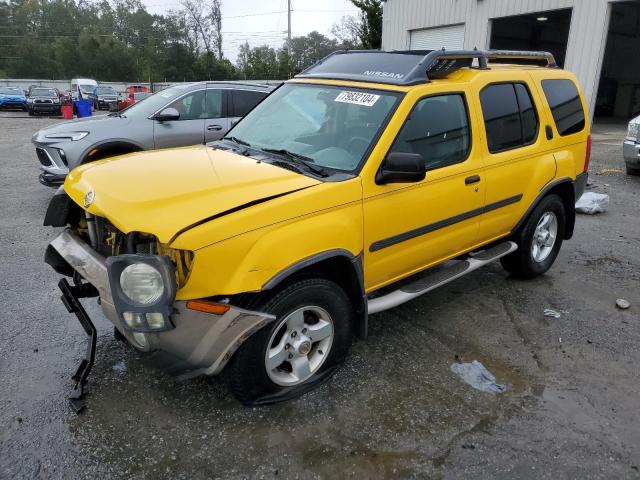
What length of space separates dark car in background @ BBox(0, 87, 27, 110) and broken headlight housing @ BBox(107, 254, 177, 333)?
34.5 metres

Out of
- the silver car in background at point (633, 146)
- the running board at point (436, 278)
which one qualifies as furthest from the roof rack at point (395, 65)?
the silver car in background at point (633, 146)

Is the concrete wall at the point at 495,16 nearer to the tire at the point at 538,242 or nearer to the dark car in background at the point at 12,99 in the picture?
the tire at the point at 538,242

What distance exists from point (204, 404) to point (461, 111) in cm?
270

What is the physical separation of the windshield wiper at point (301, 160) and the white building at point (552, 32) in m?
14.5

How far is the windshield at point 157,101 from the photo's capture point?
24.8 feet

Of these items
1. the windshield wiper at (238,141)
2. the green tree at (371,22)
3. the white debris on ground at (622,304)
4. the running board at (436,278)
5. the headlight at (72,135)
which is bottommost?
the white debris on ground at (622,304)

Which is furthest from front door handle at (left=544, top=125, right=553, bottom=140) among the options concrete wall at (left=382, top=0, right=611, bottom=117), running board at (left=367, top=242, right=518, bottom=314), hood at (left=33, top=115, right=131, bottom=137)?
concrete wall at (left=382, top=0, right=611, bottom=117)

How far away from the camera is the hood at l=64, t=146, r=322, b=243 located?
254 centimetres

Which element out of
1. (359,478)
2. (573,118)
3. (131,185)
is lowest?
(359,478)

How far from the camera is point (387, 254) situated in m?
3.36

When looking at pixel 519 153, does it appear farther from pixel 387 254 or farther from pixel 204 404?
pixel 204 404

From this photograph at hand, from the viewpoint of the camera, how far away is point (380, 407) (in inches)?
120

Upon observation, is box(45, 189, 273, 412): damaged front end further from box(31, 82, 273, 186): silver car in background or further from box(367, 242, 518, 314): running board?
box(31, 82, 273, 186): silver car in background

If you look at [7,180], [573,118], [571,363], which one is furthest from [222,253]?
[7,180]
